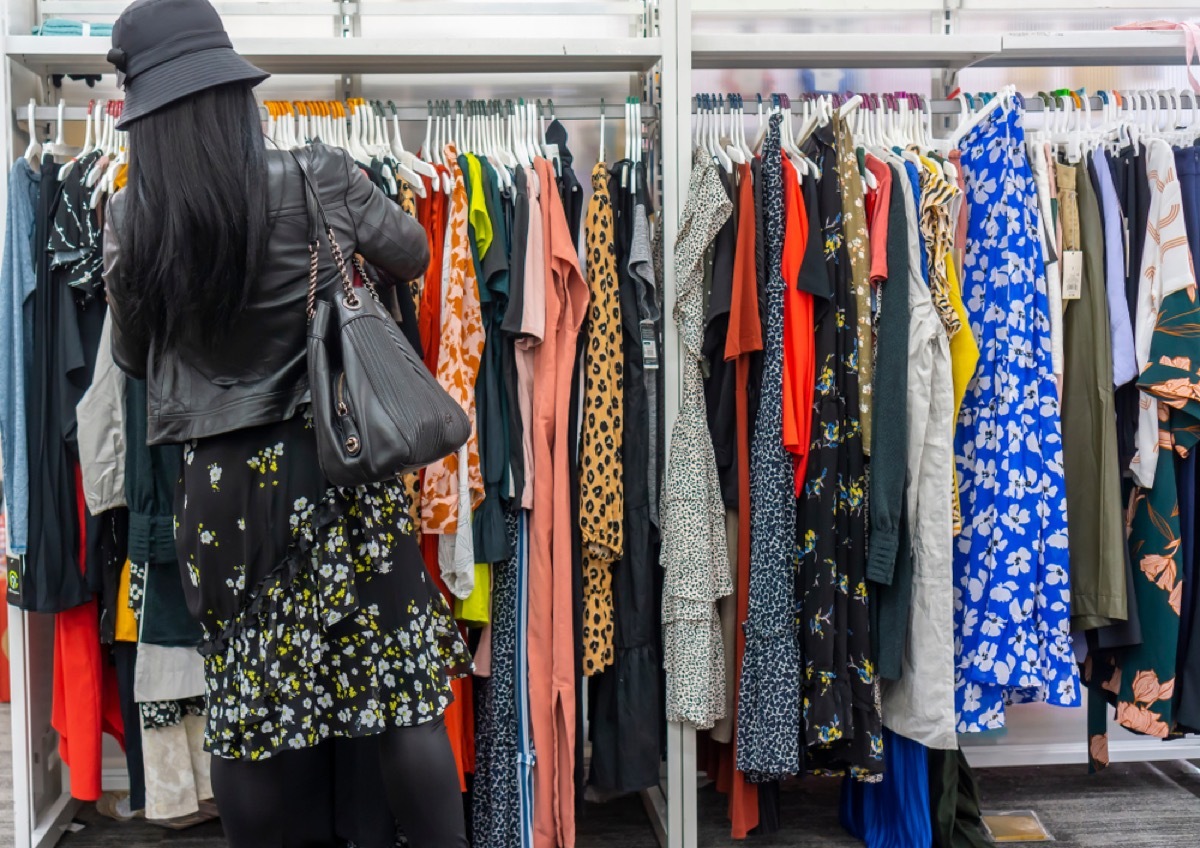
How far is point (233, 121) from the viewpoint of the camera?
1.48 m

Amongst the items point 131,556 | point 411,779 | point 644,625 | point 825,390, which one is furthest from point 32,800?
point 825,390

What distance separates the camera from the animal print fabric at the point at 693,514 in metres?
2.17

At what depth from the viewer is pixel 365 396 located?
4.74ft

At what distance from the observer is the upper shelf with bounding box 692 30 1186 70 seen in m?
2.30

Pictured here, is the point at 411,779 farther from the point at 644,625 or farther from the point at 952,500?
the point at 952,500

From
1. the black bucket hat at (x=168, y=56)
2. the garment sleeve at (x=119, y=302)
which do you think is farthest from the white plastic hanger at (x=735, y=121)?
the garment sleeve at (x=119, y=302)

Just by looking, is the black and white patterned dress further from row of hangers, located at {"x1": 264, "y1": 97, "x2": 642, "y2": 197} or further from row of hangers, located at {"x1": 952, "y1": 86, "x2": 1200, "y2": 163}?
row of hangers, located at {"x1": 952, "y1": 86, "x2": 1200, "y2": 163}

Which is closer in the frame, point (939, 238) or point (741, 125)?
point (939, 238)

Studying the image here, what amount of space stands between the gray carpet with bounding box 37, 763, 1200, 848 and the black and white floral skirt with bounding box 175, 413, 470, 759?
100 cm

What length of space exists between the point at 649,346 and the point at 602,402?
16 cm

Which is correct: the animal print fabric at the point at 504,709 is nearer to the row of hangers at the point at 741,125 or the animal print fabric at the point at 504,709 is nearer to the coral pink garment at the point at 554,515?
the coral pink garment at the point at 554,515

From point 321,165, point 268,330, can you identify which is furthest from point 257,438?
point 321,165

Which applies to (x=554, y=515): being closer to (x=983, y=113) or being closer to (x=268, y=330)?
(x=268, y=330)

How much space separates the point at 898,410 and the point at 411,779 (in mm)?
1181
